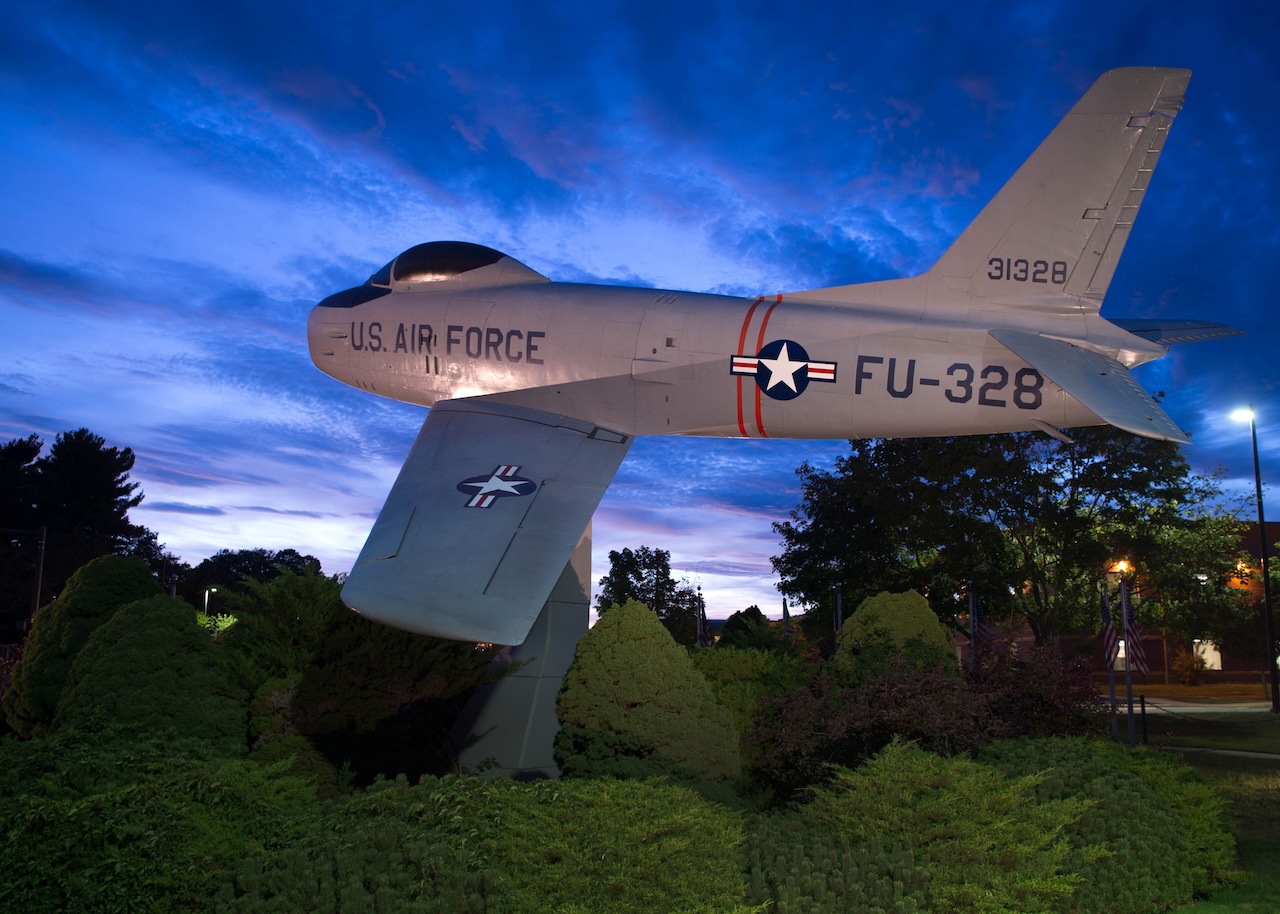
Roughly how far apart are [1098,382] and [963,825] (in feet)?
14.9

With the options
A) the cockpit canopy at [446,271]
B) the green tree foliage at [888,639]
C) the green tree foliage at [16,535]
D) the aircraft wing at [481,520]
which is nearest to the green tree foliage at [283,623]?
the aircraft wing at [481,520]

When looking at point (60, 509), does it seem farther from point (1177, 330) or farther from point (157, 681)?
point (1177, 330)

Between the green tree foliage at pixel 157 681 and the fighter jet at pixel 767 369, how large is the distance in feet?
12.3

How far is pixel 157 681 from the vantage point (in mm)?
10797

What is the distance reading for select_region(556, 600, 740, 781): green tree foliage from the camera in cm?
1000

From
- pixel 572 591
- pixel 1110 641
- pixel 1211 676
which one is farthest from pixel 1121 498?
Answer: pixel 1211 676

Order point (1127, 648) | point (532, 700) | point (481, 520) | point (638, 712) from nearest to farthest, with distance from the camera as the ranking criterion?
point (481, 520) < point (638, 712) < point (532, 700) < point (1127, 648)

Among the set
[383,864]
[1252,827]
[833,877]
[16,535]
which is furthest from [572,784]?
[16,535]

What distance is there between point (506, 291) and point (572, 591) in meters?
4.84

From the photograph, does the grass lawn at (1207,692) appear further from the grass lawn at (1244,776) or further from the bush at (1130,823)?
the bush at (1130,823)

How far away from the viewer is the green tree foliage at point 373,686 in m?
11.2

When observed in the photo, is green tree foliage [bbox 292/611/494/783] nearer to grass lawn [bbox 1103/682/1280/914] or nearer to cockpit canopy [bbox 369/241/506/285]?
cockpit canopy [bbox 369/241/506/285]

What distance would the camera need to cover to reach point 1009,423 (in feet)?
31.8

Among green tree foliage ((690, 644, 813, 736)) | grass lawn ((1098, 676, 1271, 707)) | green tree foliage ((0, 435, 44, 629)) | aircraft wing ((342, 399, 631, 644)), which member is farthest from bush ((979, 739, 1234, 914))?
green tree foliage ((0, 435, 44, 629))
